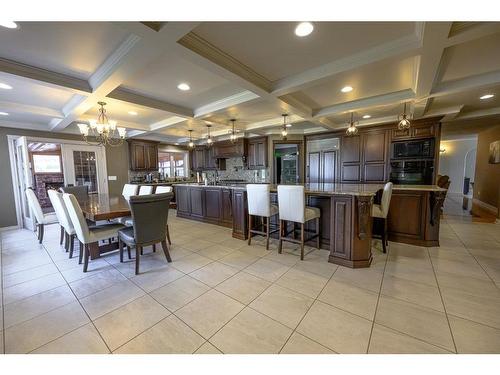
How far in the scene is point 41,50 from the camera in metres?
1.95

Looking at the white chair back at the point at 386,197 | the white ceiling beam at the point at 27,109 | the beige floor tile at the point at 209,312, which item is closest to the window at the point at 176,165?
the white ceiling beam at the point at 27,109

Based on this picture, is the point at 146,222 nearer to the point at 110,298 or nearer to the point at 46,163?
the point at 110,298

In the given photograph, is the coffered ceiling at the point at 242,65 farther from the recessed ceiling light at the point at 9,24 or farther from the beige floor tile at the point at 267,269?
the beige floor tile at the point at 267,269

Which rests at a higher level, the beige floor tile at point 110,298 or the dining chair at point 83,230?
the dining chair at point 83,230

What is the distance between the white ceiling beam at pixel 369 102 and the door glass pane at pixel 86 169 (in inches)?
231

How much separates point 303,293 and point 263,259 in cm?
85

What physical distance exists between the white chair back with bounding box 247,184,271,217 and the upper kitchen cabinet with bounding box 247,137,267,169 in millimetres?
3311

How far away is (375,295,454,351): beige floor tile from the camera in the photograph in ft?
4.60

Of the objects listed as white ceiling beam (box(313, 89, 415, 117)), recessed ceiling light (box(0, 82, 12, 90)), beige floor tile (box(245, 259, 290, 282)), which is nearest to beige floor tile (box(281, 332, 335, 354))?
beige floor tile (box(245, 259, 290, 282))

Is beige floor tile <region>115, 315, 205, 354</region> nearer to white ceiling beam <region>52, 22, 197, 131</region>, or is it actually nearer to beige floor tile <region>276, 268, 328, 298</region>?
beige floor tile <region>276, 268, 328, 298</region>

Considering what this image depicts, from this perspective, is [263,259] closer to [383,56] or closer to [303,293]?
[303,293]

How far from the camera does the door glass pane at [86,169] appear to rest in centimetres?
534

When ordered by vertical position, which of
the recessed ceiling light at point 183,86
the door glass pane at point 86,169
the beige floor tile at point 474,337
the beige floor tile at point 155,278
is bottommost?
the beige floor tile at point 155,278

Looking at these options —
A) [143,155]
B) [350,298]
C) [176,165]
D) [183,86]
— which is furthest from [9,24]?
[176,165]
